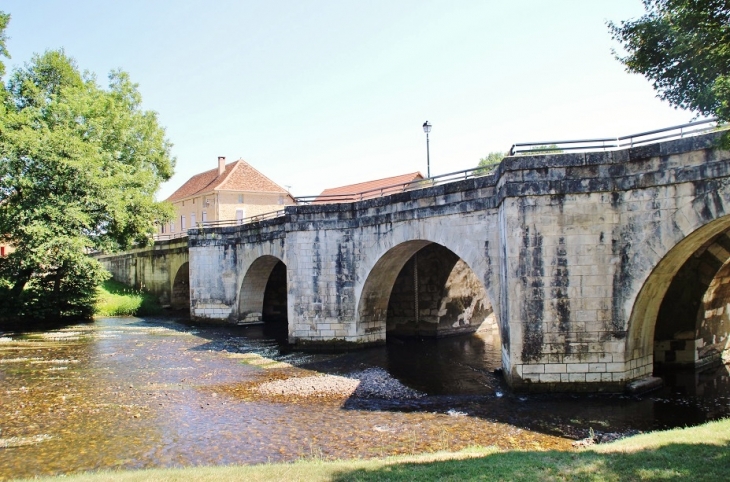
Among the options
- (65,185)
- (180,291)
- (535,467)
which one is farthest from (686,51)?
(180,291)

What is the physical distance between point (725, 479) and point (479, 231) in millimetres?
9289

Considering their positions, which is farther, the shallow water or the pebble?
the pebble

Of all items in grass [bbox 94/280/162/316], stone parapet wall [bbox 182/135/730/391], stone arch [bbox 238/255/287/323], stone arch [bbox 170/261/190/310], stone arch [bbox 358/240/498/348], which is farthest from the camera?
stone arch [bbox 170/261/190/310]

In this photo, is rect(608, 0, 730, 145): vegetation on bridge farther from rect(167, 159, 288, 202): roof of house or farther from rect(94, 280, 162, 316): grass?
rect(167, 159, 288, 202): roof of house

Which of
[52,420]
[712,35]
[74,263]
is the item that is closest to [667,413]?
[712,35]

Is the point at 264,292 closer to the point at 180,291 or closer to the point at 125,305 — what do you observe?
the point at 180,291

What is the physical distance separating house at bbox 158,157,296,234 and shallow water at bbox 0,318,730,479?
93.0ft

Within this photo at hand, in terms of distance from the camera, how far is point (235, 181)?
47312 millimetres

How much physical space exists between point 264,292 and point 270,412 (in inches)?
683

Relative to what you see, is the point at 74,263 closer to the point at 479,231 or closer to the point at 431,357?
the point at 431,357

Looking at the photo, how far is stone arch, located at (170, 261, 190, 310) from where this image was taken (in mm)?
35438

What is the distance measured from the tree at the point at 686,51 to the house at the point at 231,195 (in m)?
40.6

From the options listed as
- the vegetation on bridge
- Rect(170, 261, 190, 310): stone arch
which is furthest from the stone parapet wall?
Rect(170, 261, 190, 310): stone arch

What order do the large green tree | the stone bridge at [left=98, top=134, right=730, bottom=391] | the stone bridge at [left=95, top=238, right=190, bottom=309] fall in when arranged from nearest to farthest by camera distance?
the stone bridge at [left=98, top=134, right=730, bottom=391] → the large green tree → the stone bridge at [left=95, top=238, right=190, bottom=309]
